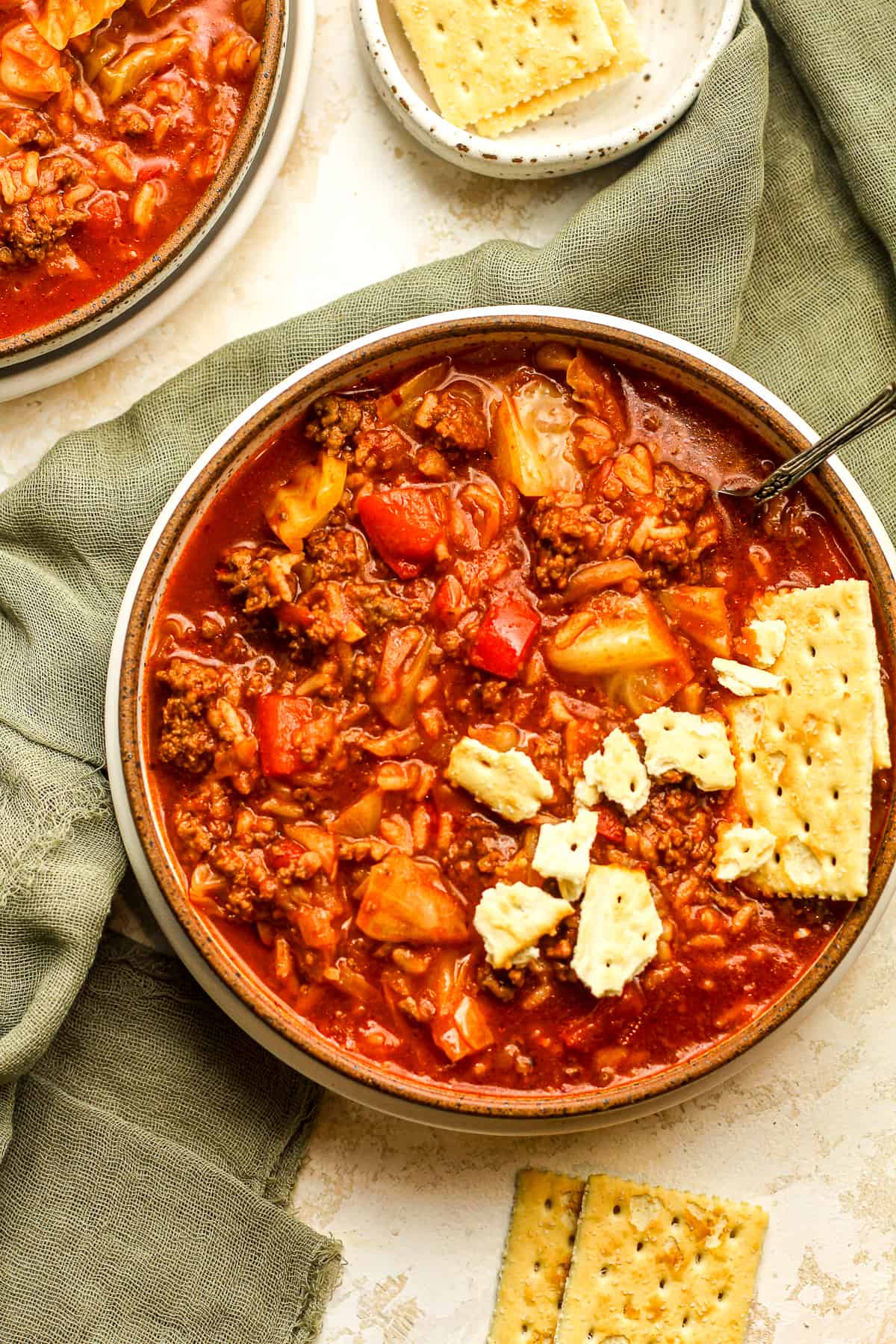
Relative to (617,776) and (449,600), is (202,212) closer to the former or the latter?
(449,600)

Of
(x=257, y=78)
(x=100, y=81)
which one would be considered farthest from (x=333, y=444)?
(x=100, y=81)

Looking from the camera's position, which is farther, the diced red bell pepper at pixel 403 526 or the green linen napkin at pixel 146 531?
the green linen napkin at pixel 146 531

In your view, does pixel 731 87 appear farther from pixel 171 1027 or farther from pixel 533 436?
pixel 171 1027

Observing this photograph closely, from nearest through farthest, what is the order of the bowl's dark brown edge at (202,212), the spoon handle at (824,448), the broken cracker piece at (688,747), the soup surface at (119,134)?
the spoon handle at (824,448) → the broken cracker piece at (688,747) → the bowl's dark brown edge at (202,212) → the soup surface at (119,134)

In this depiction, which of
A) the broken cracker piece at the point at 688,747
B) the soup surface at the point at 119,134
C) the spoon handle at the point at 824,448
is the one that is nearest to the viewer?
the spoon handle at the point at 824,448

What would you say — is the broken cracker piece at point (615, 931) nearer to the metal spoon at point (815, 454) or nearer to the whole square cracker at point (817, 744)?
the whole square cracker at point (817, 744)

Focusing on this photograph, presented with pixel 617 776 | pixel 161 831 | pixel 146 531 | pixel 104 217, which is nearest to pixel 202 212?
pixel 104 217

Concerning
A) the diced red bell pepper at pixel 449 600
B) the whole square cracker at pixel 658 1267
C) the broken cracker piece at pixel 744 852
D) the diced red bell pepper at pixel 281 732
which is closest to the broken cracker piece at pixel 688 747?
the broken cracker piece at pixel 744 852

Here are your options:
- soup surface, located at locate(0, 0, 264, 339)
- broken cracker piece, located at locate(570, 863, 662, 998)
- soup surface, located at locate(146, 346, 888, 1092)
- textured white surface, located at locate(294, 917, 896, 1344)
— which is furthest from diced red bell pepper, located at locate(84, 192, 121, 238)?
textured white surface, located at locate(294, 917, 896, 1344)
